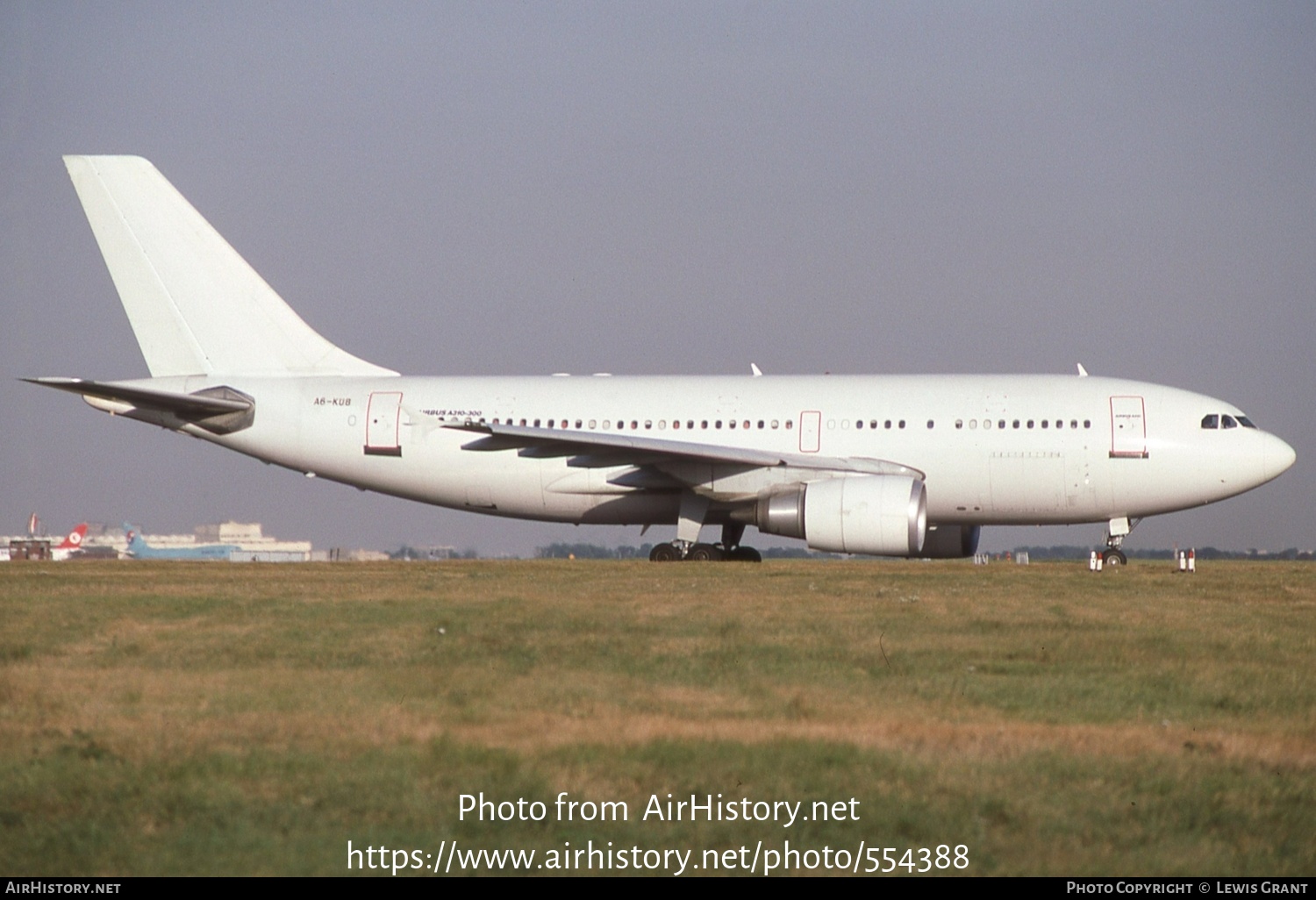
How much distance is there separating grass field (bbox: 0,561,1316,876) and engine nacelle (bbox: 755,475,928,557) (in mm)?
7894

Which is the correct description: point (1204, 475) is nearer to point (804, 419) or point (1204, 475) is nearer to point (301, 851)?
point (804, 419)

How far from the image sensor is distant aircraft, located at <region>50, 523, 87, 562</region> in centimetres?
5625

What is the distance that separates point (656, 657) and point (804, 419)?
15.5 m

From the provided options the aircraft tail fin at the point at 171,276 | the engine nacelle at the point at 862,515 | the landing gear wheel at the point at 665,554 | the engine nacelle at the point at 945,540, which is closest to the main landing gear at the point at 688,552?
the landing gear wheel at the point at 665,554

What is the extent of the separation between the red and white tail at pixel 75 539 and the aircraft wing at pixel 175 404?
3418cm

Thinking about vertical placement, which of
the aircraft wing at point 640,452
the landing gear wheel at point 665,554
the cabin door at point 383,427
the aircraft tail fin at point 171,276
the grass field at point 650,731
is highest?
the aircraft tail fin at point 171,276

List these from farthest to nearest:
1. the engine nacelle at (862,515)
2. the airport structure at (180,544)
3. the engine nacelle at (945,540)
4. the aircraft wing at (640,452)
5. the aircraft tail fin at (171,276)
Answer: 1. the airport structure at (180,544)
2. the aircraft tail fin at (171,276)
3. the engine nacelle at (945,540)
4. the aircraft wing at (640,452)
5. the engine nacelle at (862,515)

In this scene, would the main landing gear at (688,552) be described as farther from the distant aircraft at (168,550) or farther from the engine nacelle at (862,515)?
the distant aircraft at (168,550)

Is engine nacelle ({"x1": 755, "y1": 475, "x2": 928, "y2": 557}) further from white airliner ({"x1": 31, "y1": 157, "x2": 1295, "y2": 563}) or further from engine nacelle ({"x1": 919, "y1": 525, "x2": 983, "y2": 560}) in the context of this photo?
engine nacelle ({"x1": 919, "y1": 525, "x2": 983, "y2": 560})

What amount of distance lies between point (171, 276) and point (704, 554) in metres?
11.2

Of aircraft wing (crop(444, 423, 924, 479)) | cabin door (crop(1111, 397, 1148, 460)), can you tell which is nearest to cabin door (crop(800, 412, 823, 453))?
aircraft wing (crop(444, 423, 924, 479))

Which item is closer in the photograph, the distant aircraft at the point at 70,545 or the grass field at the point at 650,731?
the grass field at the point at 650,731

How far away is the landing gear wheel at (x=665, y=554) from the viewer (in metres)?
25.0

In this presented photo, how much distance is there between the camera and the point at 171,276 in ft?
90.0
